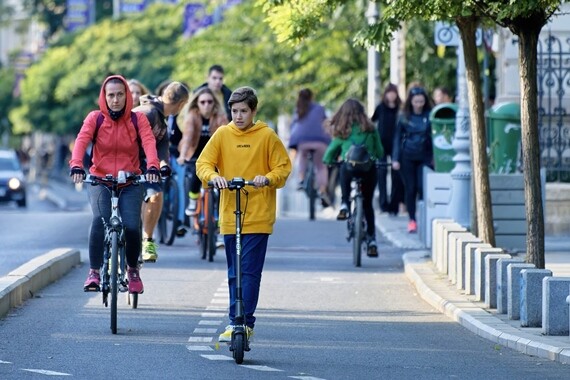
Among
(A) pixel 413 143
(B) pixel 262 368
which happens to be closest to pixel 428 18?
(B) pixel 262 368

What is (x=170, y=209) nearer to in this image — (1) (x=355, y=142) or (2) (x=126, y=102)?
(1) (x=355, y=142)

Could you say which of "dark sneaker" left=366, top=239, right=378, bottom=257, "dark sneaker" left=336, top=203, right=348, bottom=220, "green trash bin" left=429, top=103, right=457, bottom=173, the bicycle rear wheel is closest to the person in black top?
"green trash bin" left=429, top=103, right=457, bottom=173

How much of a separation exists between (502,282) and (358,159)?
567 centimetres

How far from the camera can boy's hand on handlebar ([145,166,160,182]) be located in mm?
12422

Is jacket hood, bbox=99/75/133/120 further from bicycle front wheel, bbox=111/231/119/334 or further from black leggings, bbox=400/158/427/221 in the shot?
black leggings, bbox=400/158/427/221

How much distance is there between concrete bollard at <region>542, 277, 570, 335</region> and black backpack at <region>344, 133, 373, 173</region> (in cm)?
701

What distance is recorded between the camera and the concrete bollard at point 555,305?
1141cm

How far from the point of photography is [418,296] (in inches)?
606

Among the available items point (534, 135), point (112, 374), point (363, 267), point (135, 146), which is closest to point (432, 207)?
point (363, 267)

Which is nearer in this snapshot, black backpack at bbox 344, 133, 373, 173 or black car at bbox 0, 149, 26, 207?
black backpack at bbox 344, 133, 373, 173

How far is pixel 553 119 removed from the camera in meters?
22.1

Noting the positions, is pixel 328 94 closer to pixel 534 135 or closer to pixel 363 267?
pixel 363 267

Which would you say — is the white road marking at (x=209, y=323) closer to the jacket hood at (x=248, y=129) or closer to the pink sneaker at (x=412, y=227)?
the jacket hood at (x=248, y=129)

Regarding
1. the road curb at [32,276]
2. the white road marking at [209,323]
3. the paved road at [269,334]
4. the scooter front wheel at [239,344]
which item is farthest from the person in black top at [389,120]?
the scooter front wheel at [239,344]
